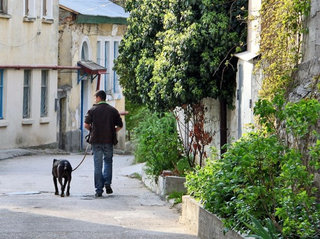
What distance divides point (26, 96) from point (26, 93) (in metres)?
0.11

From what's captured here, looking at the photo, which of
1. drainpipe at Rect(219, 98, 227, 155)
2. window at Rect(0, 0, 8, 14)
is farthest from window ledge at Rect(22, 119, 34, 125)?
drainpipe at Rect(219, 98, 227, 155)

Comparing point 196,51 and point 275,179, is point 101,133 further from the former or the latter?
point 275,179

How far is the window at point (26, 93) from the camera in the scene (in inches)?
1404

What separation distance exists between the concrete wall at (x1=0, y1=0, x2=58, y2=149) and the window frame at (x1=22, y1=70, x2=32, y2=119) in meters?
0.12

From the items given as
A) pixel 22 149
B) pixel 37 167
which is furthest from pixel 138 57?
pixel 22 149

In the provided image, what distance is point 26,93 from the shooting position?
35.9 m

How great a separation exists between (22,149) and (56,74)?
4.77 meters

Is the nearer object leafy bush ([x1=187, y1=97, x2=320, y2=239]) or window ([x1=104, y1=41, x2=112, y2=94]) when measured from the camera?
leafy bush ([x1=187, y1=97, x2=320, y2=239])

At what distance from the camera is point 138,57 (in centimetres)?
2184

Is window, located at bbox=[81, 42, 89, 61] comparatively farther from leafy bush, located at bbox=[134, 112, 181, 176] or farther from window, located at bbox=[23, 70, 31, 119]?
leafy bush, located at bbox=[134, 112, 181, 176]

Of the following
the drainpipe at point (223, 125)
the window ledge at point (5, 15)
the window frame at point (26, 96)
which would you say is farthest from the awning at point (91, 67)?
the drainpipe at point (223, 125)

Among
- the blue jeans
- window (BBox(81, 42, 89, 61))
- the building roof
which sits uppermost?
the building roof

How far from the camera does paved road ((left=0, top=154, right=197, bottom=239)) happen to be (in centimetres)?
1269

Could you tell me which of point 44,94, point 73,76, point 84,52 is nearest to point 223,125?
point 44,94
